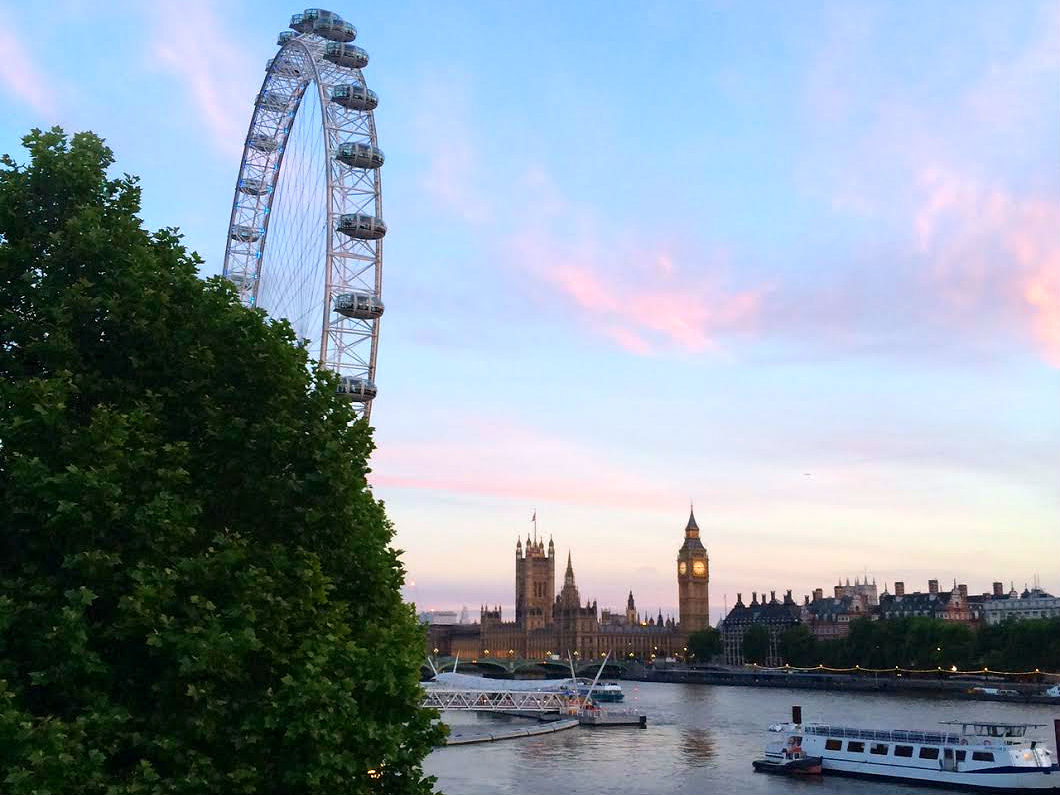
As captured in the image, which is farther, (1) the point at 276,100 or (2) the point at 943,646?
(2) the point at 943,646

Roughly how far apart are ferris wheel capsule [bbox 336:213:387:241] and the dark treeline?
102m

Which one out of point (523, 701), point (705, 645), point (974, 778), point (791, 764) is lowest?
point (791, 764)

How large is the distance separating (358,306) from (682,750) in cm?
4081

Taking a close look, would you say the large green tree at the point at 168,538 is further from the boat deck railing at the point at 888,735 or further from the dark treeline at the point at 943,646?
the dark treeline at the point at 943,646

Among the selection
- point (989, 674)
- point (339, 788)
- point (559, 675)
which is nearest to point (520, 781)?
point (339, 788)

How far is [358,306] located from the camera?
37.2 metres

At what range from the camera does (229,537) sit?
1484 cm

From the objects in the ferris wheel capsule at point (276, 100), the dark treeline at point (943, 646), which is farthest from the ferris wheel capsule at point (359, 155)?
the dark treeline at point (943, 646)

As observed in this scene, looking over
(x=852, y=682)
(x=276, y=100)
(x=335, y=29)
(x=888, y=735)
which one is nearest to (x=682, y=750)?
(x=888, y=735)

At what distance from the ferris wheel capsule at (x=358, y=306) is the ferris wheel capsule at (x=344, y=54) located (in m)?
8.66

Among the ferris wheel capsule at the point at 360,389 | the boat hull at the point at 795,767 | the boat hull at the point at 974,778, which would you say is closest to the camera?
the ferris wheel capsule at the point at 360,389

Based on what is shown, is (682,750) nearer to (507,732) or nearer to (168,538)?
(507,732)

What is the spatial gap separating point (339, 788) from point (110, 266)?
25.5ft

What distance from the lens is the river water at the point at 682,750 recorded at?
52.7 metres
